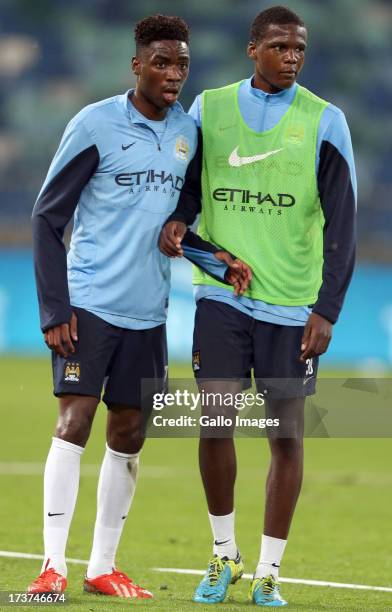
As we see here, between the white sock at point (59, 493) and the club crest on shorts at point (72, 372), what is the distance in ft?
0.75

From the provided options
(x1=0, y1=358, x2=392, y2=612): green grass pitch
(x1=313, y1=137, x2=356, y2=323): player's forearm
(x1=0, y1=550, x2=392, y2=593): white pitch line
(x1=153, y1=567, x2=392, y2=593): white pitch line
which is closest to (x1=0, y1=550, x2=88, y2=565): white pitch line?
(x1=0, y1=550, x2=392, y2=593): white pitch line

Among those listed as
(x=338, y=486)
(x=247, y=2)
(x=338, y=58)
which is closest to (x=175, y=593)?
(x=338, y=486)

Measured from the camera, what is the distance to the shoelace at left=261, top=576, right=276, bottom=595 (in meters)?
5.17

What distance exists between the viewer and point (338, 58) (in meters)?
26.2

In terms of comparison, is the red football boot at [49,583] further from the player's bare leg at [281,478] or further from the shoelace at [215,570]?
the player's bare leg at [281,478]

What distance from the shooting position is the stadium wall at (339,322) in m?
21.0

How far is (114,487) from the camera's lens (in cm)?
555

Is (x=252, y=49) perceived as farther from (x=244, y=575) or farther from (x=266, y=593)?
(x=244, y=575)

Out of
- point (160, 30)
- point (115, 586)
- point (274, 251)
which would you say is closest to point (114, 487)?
point (115, 586)

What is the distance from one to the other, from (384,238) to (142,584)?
17.5 metres

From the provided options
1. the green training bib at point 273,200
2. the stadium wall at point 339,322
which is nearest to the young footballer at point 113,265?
the green training bib at point 273,200

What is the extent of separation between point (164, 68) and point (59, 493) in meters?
1.63

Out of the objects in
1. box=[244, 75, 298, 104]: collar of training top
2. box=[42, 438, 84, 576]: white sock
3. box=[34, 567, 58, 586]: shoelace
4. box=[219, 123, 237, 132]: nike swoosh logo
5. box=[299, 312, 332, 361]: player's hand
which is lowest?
box=[34, 567, 58, 586]: shoelace

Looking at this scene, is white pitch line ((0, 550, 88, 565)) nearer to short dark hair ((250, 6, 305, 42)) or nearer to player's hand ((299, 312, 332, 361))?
player's hand ((299, 312, 332, 361))
